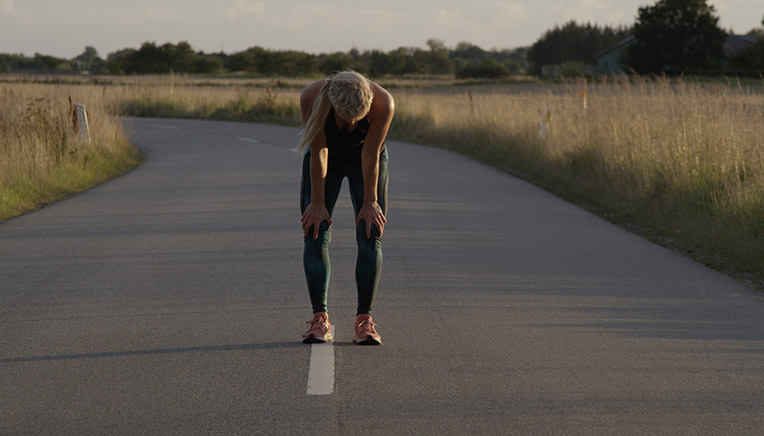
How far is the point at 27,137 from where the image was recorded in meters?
14.3

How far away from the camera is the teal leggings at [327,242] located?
496 centimetres

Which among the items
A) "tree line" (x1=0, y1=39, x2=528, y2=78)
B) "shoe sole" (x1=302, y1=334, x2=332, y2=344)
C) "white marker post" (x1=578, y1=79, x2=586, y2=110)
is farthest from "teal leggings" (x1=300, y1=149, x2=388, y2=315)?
"tree line" (x1=0, y1=39, x2=528, y2=78)

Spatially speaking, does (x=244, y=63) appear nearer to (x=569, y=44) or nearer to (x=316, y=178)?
(x=569, y=44)

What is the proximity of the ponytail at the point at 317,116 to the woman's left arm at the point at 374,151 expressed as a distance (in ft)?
0.85

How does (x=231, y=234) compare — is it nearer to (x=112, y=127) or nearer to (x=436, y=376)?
(x=436, y=376)

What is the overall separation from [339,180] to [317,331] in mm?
954

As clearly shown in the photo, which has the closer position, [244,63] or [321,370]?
[321,370]

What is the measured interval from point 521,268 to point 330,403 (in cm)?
375

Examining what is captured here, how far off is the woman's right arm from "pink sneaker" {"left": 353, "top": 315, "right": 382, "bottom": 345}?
0.60 meters

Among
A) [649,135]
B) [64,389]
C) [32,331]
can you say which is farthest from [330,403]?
[649,135]

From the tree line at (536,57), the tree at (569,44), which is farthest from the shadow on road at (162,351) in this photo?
the tree at (569,44)

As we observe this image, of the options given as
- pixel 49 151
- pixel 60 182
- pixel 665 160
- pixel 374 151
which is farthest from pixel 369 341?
pixel 49 151

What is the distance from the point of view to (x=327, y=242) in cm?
501

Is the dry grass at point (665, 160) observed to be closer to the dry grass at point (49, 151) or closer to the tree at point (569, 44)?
the dry grass at point (49, 151)
